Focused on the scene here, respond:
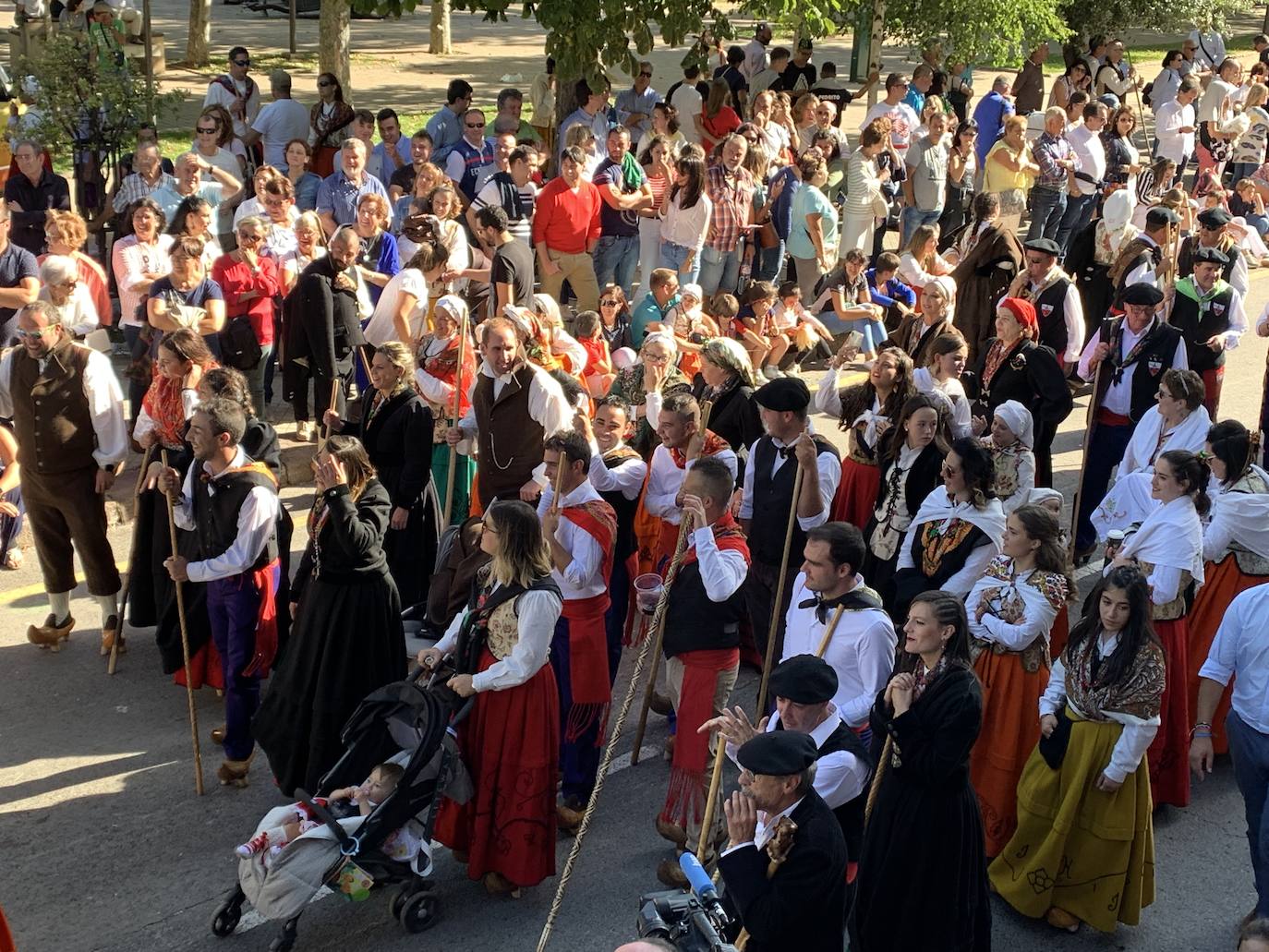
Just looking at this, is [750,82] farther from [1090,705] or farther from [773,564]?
[1090,705]

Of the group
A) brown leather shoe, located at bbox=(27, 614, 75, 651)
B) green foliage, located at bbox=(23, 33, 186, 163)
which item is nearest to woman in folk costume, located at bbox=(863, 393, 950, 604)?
brown leather shoe, located at bbox=(27, 614, 75, 651)

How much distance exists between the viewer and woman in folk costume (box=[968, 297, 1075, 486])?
968cm

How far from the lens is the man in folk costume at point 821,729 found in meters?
5.46

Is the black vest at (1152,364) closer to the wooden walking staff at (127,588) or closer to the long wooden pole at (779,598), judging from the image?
the long wooden pole at (779,598)

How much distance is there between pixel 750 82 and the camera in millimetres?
19578

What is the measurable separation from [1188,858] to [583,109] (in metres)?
10.6

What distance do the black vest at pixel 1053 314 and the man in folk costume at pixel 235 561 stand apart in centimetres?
580

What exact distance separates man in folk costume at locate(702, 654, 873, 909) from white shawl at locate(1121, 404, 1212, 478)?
3.39 meters

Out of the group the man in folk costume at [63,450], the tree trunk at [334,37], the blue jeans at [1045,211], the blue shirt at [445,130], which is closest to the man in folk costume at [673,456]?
the man in folk costume at [63,450]

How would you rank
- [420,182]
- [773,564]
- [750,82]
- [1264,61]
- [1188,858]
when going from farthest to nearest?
[1264,61] → [750,82] → [420,182] → [773,564] → [1188,858]

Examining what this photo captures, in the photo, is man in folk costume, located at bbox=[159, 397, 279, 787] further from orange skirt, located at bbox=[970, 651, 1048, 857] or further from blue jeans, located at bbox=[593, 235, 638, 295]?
blue jeans, located at bbox=[593, 235, 638, 295]

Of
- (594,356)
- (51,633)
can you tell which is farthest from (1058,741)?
(51,633)

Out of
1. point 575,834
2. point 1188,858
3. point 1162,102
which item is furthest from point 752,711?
point 1162,102

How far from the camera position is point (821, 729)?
565 centimetres
